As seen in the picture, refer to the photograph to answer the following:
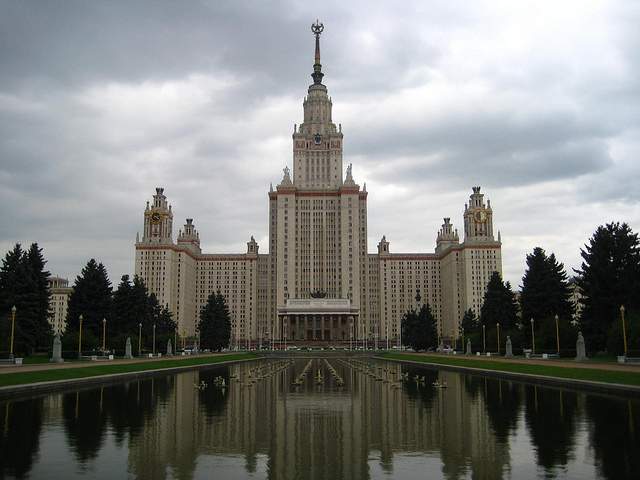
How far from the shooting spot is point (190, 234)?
18275 centimetres

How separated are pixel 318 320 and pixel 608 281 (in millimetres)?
105987

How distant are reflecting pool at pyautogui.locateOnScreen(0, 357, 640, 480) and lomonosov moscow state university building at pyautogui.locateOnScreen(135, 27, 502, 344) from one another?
131m

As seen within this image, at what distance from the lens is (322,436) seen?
54.6ft

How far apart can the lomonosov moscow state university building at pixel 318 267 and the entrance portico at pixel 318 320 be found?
0.25m

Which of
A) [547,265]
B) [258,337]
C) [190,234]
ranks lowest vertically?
[258,337]

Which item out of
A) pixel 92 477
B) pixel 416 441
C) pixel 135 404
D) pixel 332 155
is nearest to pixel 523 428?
pixel 416 441

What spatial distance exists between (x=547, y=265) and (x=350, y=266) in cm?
9123

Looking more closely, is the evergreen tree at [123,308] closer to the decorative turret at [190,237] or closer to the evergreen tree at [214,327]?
the evergreen tree at [214,327]

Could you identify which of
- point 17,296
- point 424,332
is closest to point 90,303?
point 17,296

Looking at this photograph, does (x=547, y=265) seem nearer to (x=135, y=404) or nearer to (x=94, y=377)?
(x=94, y=377)

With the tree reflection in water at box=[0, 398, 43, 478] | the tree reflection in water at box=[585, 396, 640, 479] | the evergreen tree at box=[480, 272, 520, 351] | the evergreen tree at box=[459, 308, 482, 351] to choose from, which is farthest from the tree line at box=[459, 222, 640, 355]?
the tree reflection in water at box=[0, 398, 43, 478]

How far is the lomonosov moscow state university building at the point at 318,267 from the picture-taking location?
15900cm

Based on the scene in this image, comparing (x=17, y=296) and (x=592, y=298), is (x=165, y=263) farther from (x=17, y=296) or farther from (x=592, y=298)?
(x=592, y=298)

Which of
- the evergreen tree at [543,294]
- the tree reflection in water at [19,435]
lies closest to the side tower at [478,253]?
the evergreen tree at [543,294]
